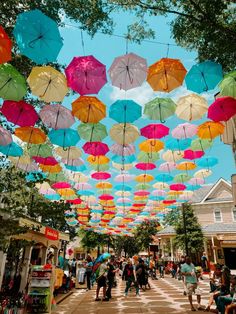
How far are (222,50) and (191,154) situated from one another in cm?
429

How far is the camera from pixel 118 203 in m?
18.2

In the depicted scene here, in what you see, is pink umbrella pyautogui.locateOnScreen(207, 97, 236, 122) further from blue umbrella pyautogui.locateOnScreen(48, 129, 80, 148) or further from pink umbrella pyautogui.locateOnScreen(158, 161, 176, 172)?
pink umbrella pyautogui.locateOnScreen(158, 161, 176, 172)

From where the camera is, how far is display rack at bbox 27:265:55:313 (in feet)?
28.3

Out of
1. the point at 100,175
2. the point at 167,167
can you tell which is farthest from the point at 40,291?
the point at 167,167

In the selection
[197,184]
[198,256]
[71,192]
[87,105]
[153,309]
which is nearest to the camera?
[87,105]

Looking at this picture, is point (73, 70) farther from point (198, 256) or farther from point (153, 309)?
point (198, 256)

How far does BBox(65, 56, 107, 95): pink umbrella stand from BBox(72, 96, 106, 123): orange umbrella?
0.66m

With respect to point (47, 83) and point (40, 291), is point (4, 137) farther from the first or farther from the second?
point (40, 291)

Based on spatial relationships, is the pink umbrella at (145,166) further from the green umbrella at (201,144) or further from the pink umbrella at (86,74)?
the pink umbrella at (86,74)

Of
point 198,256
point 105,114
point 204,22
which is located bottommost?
point 198,256

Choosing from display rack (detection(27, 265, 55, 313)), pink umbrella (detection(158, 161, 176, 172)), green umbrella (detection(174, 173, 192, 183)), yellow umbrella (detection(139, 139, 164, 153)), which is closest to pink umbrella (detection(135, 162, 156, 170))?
pink umbrella (detection(158, 161, 176, 172))

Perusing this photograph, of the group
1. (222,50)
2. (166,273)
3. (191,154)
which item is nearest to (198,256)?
(166,273)

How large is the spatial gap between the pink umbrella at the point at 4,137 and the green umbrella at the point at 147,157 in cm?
494

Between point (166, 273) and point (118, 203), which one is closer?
point (118, 203)
